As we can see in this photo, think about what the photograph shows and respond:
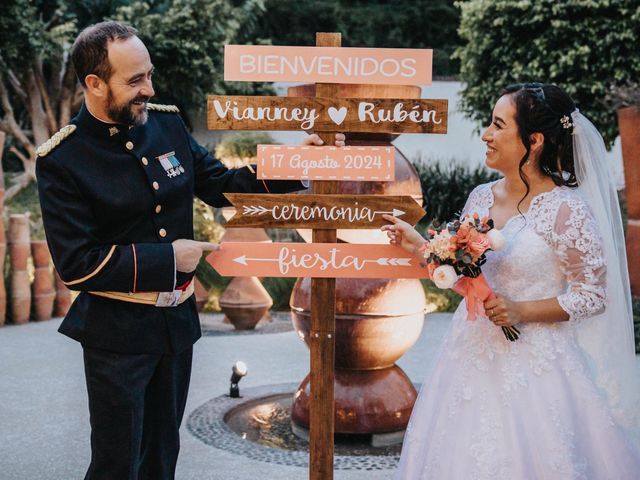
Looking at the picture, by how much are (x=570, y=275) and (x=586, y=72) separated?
11494 millimetres

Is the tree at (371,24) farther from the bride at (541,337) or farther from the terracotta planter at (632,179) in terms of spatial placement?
the bride at (541,337)

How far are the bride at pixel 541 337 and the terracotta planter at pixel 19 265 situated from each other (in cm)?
622

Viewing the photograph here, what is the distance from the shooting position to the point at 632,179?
823 centimetres

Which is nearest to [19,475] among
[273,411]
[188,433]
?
[188,433]

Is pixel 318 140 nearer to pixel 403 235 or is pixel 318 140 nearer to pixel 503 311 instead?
pixel 403 235

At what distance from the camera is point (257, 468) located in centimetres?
389

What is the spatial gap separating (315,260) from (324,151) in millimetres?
406

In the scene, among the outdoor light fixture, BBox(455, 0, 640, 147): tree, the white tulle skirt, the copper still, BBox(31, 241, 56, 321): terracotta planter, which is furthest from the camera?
BBox(455, 0, 640, 147): tree

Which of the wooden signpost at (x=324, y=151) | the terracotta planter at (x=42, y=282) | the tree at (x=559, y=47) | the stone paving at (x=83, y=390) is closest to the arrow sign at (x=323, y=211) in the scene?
the wooden signpost at (x=324, y=151)

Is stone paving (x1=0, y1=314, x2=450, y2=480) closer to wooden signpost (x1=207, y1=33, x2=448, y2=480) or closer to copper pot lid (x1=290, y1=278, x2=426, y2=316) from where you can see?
copper pot lid (x1=290, y1=278, x2=426, y2=316)

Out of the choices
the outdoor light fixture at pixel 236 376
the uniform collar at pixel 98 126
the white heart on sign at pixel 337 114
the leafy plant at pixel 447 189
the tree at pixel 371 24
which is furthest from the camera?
the tree at pixel 371 24

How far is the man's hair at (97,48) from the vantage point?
2.45 metres

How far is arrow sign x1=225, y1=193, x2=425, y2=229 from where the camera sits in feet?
9.48

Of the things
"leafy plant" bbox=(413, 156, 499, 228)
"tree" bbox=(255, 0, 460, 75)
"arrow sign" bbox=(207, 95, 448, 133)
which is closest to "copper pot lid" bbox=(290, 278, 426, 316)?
"arrow sign" bbox=(207, 95, 448, 133)
